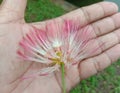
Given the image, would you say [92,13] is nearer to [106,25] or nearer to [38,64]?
[106,25]

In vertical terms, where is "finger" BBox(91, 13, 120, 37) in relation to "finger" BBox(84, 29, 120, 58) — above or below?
above

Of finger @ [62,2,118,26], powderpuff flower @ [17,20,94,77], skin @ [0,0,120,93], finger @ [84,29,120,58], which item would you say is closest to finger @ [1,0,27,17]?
skin @ [0,0,120,93]

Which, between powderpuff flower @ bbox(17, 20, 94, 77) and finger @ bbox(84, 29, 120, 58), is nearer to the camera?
powderpuff flower @ bbox(17, 20, 94, 77)

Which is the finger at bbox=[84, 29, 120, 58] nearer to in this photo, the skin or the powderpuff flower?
the skin

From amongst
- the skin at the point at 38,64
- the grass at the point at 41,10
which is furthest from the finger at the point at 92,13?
the grass at the point at 41,10

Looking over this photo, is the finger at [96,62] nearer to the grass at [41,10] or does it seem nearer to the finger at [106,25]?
the finger at [106,25]

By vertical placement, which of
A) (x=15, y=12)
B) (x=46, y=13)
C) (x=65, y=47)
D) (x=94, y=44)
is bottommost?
(x=46, y=13)

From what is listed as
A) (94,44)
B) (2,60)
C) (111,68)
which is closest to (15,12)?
(2,60)

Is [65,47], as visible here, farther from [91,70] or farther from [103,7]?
[103,7]
